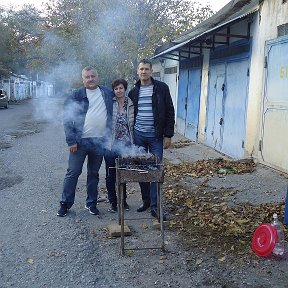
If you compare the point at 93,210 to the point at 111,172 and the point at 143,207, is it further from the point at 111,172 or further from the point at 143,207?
the point at 143,207

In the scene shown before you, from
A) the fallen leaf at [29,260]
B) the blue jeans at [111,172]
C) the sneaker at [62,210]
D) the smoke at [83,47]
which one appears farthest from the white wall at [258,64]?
the fallen leaf at [29,260]

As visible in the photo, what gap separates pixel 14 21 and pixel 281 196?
26.4ft

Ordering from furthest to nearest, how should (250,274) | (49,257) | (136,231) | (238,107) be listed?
(238,107) → (136,231) → (49,257) → (250,274)

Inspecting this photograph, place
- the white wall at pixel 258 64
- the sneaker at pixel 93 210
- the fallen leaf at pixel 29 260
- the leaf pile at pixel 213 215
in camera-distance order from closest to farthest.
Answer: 1. the fallen leaf at pixel 29 260
2. the leaf pile at pixel 213 215
3. the sneaker at pixel 93 210
4. the white wall at pixel 258 64

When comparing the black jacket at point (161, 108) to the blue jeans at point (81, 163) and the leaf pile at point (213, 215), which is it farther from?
the leaf pile at point (213, 215)

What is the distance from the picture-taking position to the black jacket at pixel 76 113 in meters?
4.93

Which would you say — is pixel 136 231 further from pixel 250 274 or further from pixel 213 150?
pixel 213 150

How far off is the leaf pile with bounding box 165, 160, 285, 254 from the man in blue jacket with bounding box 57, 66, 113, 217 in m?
1.43

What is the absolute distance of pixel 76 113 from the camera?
4.96 metres

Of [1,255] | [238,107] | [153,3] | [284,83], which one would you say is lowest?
[1,255]

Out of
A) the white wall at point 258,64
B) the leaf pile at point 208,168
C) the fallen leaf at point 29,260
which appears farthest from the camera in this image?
the leaf pile at point 208,168

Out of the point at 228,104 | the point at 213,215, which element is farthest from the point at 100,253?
the point at 228,104

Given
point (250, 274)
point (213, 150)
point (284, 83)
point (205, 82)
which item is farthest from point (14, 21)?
point (250, 274)

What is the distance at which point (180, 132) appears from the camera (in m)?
14.7
